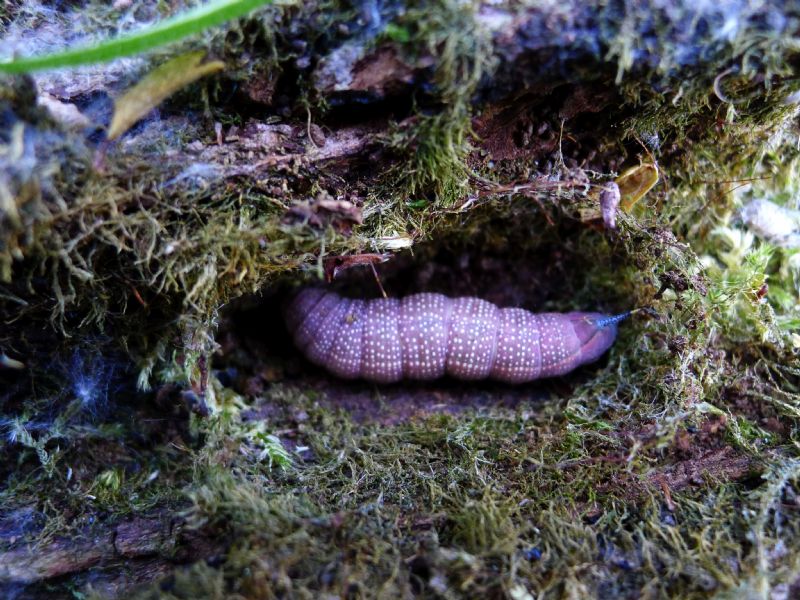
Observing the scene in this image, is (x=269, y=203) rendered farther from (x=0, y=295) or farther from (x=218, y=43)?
(x=0, y=295)

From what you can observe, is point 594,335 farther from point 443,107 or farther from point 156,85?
point 156,85

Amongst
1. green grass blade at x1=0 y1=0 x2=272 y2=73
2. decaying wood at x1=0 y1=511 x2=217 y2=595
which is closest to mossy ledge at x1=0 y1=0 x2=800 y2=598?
decaying wood at x1=0 y1=511 x2=217 y2=595

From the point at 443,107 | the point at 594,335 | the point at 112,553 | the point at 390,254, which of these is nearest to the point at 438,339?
the point at 390,254

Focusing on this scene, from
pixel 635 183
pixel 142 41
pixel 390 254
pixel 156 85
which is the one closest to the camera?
pixel 142 41

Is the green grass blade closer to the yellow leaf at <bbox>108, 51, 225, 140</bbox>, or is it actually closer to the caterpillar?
the yellow leaf at <bbox>108, 51, 225, 140</bbox>

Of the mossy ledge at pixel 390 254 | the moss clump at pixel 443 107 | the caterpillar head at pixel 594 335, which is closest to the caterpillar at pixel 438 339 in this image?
the caterpillar head at pixel 594 335

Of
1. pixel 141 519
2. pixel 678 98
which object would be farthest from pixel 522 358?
pixel 141 519
